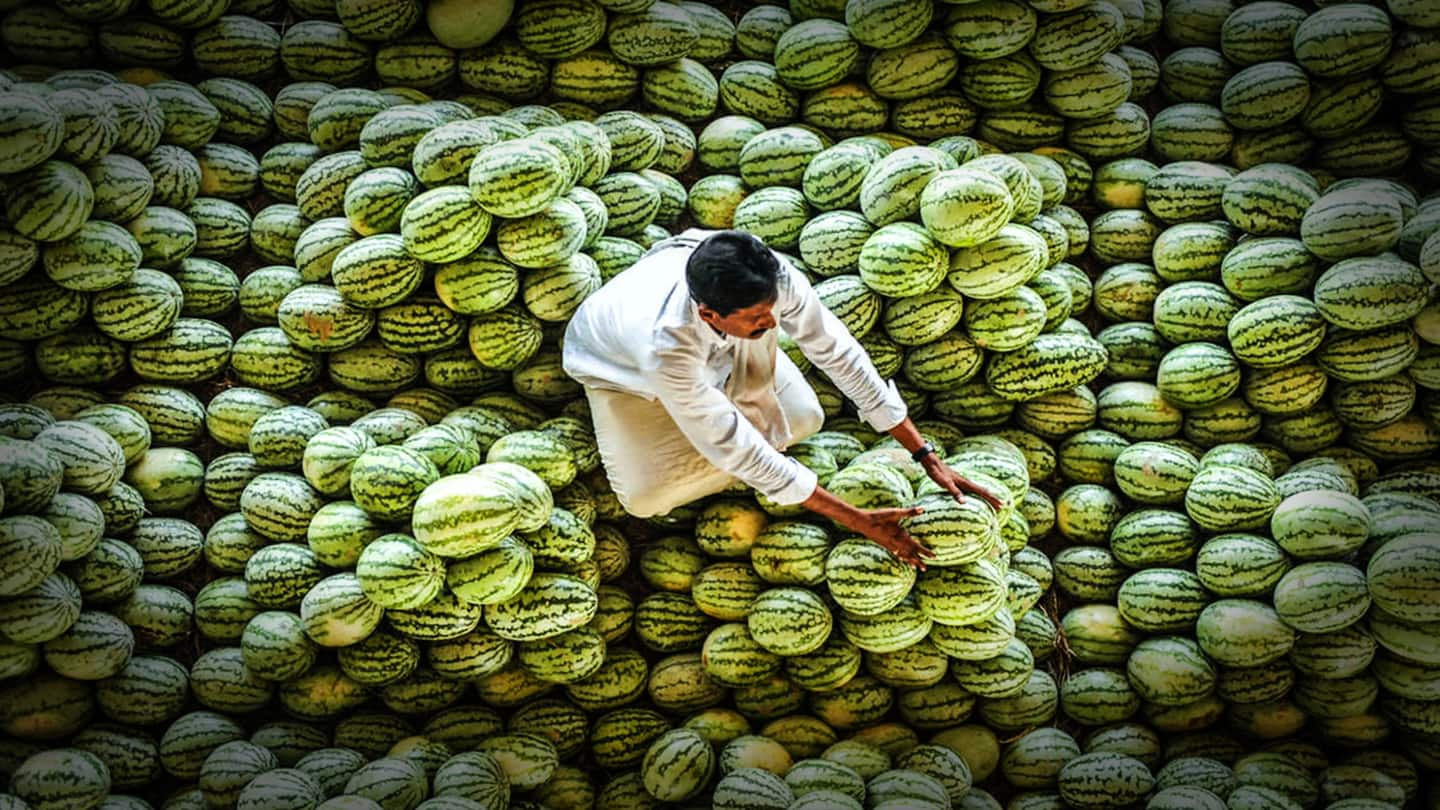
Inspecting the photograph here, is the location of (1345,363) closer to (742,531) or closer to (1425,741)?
(1425,741)

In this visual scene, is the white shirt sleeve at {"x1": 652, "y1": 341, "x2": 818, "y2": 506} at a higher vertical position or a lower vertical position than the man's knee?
higher

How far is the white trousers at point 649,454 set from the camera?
11.8ft

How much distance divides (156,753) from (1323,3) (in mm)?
4863

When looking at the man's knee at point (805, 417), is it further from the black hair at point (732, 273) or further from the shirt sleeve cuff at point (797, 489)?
the black hair at point (732, 273)

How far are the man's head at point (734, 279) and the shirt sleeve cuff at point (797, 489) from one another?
543mm

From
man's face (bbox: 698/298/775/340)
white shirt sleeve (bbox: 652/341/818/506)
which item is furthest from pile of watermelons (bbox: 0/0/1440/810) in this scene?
man's face (bbox: 698/298/775/340)

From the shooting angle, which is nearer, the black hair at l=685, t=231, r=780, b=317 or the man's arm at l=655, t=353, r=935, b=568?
the black hair at l=685, t=231, r=780, b=317

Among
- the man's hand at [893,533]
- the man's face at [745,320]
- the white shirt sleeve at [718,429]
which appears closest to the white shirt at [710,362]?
the white shirt sleeve at [718,429]

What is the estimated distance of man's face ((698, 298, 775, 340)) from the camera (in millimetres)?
2883

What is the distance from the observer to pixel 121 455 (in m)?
3.61

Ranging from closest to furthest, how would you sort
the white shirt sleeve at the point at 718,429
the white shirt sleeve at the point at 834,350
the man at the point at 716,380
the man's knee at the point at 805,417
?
the man at the point at 716,380, the white shirt sleeve at the point at 718,429, the white shirt sleeve at the point at 834,350, the man's knee at the point at 805,417

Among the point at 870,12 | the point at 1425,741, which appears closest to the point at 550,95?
the point at 870,12

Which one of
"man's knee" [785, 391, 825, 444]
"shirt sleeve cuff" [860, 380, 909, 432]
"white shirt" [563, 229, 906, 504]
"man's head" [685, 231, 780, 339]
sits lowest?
"man's knee" [785, 391, 825, 444]

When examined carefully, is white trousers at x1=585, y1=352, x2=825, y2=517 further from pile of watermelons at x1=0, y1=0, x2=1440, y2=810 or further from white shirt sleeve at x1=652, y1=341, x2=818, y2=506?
white shirt sleeve at x1=652, y1=341, x2=818, y2=506
